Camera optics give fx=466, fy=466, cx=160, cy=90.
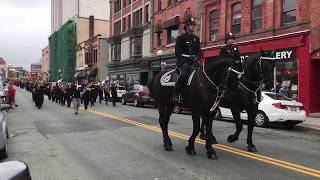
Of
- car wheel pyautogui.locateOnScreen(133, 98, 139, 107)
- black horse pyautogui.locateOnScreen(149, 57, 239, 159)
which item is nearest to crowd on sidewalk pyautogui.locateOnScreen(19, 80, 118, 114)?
car wheel pyautogui.locateOnScreen(133, 98, 139, 107)

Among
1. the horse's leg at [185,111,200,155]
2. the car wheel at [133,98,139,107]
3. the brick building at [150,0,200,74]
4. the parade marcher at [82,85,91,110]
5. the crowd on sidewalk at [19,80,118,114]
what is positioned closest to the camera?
the horse's leg at [185,111,200,155]

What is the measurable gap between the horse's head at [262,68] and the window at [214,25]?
2290cm

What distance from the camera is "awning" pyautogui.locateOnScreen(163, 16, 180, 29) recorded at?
39.7m

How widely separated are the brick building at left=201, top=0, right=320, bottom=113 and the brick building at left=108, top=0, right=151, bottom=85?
1769 cm

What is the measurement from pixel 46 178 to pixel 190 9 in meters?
31.0

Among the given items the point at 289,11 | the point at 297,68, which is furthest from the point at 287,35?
the point at 297,68

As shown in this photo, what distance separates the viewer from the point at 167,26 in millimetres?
41344

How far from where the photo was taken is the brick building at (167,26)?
1535 inches

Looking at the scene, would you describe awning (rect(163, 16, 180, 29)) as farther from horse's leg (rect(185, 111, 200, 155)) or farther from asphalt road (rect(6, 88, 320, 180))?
horse's leg (rect(185, 111, 200, 155))

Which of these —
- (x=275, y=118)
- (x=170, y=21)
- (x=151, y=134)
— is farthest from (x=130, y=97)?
(x=151, y=134)

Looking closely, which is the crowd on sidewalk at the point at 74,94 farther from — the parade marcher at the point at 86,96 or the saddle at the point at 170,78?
the saddle at the point at 170,78

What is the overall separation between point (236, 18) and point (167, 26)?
11814mm

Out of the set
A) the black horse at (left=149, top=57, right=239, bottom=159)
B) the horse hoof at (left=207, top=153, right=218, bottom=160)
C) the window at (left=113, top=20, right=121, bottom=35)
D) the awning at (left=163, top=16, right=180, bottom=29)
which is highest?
the window at (left=113, top=20, right=121, bottom=35)

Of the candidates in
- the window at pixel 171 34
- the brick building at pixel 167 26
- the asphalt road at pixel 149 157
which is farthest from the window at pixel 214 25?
the asphalt road at pixel 149 157
